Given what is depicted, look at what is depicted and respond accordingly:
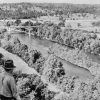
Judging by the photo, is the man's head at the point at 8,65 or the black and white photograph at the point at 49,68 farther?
the black and white photograph at the point at 49,68

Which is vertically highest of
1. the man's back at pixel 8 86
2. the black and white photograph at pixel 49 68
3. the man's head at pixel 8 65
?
the man's head at pixel 8 65

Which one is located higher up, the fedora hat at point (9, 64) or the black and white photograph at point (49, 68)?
the fedora hat at point (9, 64)

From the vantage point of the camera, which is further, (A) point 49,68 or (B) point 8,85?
(A) point 49,68

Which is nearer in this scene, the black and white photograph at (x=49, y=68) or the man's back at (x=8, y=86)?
the man's back at (x=8, y=86)

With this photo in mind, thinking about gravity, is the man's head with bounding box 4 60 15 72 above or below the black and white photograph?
above

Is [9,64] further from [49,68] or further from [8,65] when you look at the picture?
[49,68]

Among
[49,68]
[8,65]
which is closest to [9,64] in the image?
[8,65]

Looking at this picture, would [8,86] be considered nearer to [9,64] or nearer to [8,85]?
[8,85]

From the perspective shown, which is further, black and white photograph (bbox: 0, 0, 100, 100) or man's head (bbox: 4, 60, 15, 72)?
black and white photograph (bbox: 0, 0, 100, 100)

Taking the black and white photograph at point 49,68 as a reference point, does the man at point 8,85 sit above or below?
above

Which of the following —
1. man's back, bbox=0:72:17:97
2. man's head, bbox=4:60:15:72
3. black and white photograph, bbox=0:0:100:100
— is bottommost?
black and white photograph, bbox=0:0:100:100

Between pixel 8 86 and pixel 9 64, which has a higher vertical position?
pixel 9 64

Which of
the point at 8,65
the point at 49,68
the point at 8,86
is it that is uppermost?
the point at 8,65

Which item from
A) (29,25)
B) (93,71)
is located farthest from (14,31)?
(93,71)
